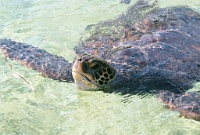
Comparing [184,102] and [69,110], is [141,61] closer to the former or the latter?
[184,102]

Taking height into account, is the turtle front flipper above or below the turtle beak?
below

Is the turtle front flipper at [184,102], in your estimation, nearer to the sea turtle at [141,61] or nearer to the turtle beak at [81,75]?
the sea turtle at [141,61]

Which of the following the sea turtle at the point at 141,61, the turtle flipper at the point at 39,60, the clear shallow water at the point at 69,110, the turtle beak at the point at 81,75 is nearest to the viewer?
the clear shallow water at the point at 69,110

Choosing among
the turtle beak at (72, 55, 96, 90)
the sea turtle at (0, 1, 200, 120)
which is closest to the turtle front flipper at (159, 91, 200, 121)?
the sea turtle at (0, 1, 200, 120)

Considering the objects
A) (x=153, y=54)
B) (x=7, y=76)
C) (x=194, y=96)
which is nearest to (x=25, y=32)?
(x=7, y=76)

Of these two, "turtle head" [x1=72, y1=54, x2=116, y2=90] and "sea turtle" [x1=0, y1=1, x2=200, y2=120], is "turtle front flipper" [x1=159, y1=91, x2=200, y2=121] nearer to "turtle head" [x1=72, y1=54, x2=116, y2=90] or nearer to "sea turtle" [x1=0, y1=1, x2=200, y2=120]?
"sea turtle" [x1=0, y1=1, x2=200, y2=120]

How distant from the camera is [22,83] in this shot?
3977 mm

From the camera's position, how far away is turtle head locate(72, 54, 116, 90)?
3.22m

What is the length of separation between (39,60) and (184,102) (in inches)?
76.0

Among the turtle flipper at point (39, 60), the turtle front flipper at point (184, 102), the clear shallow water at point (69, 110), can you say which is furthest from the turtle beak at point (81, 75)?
the turtle front flipper at point (184, 102)

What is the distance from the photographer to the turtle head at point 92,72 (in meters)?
3.22

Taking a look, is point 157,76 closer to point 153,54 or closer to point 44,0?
point 153,54

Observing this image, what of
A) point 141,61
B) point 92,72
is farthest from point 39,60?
point 141,61

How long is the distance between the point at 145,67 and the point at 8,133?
1.59 metres
